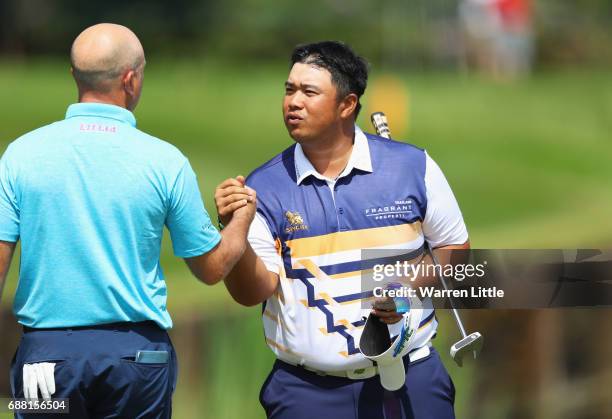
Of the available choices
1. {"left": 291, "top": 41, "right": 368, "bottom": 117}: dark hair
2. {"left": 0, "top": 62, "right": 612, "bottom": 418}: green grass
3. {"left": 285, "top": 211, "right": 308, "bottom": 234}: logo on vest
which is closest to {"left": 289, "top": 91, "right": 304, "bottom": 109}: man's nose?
{"left": 291, "top": 41, "right": 368, "bottom": 117}: dark hair

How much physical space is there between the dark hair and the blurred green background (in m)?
2.35

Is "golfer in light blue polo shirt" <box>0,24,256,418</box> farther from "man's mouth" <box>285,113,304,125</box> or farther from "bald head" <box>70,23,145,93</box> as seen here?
"man's mouth" <box>285,113,304,125</box>

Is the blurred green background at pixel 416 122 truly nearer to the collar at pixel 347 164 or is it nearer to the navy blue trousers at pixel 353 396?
the navy blue trousers at pixel 353 396

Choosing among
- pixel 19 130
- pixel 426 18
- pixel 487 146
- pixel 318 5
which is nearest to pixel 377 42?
pixel 426 18

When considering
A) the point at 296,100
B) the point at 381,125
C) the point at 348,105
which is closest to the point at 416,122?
the point at 381,125

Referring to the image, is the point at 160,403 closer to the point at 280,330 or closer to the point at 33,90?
the point at 280,330

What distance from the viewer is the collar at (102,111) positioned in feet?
13.3

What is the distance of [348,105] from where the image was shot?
482 cm

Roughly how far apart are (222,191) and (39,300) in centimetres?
70

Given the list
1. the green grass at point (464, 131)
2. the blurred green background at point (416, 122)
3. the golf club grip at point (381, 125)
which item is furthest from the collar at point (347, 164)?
the green grass at point (464, 131)

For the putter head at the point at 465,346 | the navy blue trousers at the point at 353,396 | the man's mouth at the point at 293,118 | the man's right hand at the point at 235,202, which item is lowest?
the navy blue trousers at the point at 353,396

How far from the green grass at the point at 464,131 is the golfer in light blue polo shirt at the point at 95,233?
7198mm

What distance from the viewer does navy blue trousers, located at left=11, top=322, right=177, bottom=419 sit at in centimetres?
400

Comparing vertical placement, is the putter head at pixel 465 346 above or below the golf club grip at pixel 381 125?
below
